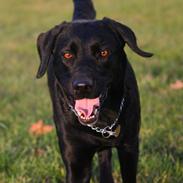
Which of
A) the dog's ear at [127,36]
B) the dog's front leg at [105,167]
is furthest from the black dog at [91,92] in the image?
the dog's front leg at [105,167]

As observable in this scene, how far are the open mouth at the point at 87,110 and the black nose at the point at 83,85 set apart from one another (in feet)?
0.36

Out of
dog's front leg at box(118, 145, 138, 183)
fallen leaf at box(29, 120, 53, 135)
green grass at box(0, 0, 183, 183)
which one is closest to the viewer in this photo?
dog's front leg at box(118, 145, 138, 183)

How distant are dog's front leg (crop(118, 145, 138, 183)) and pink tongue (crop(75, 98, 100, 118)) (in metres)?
0.59

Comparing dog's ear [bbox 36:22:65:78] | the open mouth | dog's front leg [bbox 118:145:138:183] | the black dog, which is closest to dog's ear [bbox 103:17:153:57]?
Answer: the black dog

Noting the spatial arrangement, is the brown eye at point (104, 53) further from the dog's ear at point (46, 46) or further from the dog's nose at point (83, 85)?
the dog's ear at point (46, 46)

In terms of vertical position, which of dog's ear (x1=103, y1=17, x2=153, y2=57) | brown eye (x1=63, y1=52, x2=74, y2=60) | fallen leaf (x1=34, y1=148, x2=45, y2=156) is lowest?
fallen leaf (x1=34, y1=148, x2=45, y2=156)

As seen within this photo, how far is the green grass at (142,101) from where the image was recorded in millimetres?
4949

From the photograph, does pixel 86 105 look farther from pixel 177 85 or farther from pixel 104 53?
pixel 177 85

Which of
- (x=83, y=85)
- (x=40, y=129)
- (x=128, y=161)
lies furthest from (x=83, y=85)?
(x=40, y=129)

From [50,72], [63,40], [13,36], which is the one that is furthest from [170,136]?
[13,36]

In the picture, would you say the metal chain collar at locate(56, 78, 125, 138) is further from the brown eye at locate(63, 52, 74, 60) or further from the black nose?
the black nose

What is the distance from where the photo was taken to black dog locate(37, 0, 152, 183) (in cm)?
380

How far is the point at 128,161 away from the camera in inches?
173

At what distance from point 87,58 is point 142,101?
3080mm
